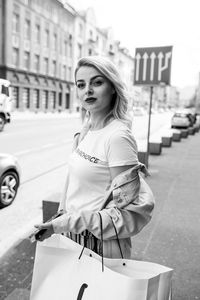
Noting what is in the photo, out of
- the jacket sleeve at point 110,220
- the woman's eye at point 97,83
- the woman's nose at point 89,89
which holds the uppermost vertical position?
the woman's eye at point 97,83

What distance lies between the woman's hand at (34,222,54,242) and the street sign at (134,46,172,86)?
641 centimetres

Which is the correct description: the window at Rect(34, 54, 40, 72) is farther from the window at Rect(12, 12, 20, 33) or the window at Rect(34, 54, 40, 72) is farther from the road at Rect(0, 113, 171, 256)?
the road at Rect(0, 113, 171, 256)

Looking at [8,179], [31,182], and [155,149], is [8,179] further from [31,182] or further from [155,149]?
[155,149]

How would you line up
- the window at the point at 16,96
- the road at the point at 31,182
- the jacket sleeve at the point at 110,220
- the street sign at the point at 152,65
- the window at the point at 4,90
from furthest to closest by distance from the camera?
1. the window at the point at 16,96
2. the window at the point at 4,90
3. the street sign at the point at 152,65
4. the road at the point at 31,182
5. the jacket sleeve at the point at 110,220

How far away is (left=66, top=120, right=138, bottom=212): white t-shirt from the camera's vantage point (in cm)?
154

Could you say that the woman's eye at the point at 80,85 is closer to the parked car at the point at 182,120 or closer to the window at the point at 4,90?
the window at the point at 4,90

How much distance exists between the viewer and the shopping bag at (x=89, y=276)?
4.35 ft

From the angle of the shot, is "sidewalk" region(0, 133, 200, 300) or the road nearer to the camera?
"sidewalk" region(0, 133, 200, 300)

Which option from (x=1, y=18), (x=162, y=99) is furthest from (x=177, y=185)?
(x=162, y=99)

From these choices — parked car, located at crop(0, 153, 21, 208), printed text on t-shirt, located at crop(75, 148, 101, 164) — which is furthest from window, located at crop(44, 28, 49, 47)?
printed text on t-shirt, located at crop(75, 148, 101, 164)

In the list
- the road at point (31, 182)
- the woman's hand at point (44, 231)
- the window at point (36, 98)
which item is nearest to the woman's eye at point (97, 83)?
the woman's hand at point (44, 231)

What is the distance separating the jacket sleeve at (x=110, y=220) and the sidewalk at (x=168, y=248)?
4.75ft

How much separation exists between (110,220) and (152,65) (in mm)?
6599

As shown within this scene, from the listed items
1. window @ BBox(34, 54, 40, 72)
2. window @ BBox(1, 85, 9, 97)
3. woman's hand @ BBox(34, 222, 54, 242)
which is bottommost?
woman's hand @ BBox(34, 222, 54, 242)
